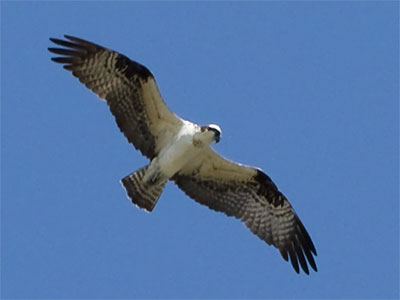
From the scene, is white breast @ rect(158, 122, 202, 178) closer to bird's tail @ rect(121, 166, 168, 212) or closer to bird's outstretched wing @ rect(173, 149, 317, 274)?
bird's tail @ rect(121, 166, 168, 212)

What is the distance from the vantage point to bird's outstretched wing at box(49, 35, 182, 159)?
16438mm

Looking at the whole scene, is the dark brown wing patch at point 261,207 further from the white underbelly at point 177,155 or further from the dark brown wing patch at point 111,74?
the dark brown wing patch at point 111,74

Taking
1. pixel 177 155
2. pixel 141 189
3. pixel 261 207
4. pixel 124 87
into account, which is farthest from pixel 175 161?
pixel 261 207

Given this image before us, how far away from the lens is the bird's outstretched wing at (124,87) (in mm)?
16438

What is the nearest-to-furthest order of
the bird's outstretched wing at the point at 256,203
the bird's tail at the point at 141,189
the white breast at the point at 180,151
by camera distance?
the white breast at the point at 180,151 → the bird's tail at the point at 141,189 → the bird's outstretched wing at the point at 256,203

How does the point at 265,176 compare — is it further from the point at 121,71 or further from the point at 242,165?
the point at 121,71

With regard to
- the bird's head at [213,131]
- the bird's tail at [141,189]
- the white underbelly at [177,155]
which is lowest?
the bird's tail at [141,189]

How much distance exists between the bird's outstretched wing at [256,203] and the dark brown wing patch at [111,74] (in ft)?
4.57

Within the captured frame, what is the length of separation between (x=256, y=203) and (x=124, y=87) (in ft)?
9.16

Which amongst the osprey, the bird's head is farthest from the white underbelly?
the bird's head

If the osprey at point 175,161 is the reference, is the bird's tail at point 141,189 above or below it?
below

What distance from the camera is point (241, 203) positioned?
57.9 feet

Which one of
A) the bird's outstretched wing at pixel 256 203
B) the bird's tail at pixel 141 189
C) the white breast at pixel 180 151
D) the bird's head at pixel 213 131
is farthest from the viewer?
the bird's outstretched wing at pixel 256 203

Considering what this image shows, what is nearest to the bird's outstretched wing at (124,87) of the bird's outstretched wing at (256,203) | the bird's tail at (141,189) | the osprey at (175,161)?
the osprey at (175,161)
